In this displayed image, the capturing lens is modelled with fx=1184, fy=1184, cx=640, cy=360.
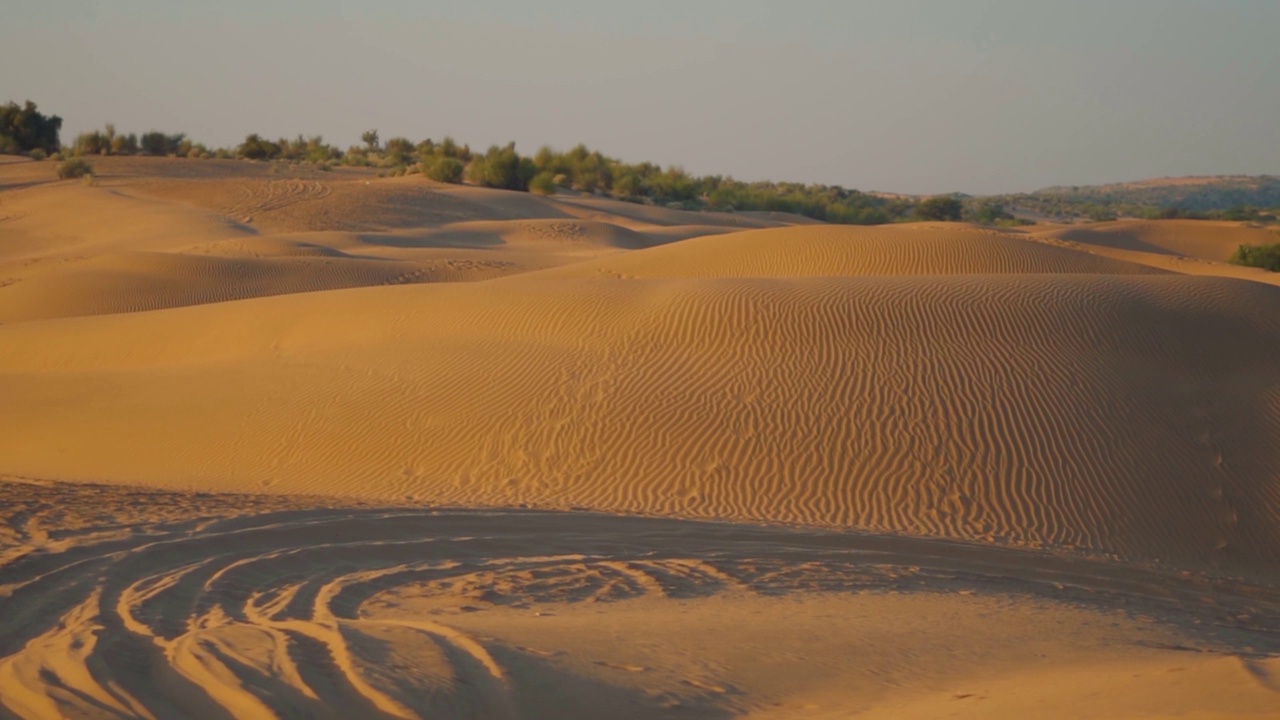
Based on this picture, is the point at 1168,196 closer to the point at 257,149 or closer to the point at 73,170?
the point at 257,149

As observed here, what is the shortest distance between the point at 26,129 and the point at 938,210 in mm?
41985

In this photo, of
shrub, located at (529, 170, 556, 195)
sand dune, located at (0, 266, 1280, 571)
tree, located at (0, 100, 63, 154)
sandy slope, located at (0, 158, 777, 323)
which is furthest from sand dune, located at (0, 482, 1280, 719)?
tree, located at (0, 100, 63, 154)

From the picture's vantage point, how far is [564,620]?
614 centimetres

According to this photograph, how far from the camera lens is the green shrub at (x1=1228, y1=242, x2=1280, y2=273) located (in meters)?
32.0

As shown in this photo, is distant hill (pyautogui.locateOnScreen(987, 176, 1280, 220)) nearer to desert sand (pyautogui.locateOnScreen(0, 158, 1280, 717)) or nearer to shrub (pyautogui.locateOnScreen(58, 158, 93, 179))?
shrub (pyautogui.locateOnScreen(58, 158, 93, 179))

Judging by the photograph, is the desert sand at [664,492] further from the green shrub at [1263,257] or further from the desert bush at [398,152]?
the desert bush at [398,152]

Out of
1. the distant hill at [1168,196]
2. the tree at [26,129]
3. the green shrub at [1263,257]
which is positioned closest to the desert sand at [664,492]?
the green shrub at [1263,257]

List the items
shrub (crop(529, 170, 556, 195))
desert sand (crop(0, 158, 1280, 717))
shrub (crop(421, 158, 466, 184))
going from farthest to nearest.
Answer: shrub (crop(529, 170, 556, 195)), shrub (crop(421, 158, 466, 184)), desert sand (crop(0, 158, 1280, 717))

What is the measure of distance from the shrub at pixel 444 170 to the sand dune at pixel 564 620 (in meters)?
35.5

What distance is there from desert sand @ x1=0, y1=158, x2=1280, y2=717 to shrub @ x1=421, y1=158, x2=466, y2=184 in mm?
22233

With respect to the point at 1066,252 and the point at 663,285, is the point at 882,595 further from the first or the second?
the point at 1066,252

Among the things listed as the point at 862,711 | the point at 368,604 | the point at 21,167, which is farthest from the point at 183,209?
the point at 862,711

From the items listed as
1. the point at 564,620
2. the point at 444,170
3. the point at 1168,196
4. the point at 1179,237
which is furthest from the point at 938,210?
the point at 1168,196

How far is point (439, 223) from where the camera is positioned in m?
35.9
